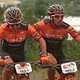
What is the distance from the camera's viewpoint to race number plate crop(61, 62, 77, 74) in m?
7.58

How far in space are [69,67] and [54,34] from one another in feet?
4.31

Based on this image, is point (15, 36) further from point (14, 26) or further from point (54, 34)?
point (54, 34)

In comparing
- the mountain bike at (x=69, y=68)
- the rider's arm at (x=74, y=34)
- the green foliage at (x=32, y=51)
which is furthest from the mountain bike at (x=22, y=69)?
the green foliage at (x=32, y=51)

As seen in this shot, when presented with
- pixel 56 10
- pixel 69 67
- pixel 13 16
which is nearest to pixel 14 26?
pixel 13 16

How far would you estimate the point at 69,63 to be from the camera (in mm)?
7656

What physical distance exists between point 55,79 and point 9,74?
1125 mm

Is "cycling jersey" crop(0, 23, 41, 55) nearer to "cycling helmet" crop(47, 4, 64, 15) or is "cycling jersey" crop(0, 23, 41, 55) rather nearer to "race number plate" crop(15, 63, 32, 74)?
"cycling helmet" crop(47, 4, 64, 15)

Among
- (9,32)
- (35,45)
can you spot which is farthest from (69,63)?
(35,45)

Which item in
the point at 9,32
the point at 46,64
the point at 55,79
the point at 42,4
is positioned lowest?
the point at 42,4

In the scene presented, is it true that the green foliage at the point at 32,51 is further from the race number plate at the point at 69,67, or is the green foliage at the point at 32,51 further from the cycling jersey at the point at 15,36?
the race number plate at the point at 69,67

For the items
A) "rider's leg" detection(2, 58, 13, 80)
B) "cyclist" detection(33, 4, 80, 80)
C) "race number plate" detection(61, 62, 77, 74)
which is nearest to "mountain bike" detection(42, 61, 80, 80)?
"race number plate" detection(61, 62, 77, 74)

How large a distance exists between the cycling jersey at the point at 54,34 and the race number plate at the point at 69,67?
1.00m

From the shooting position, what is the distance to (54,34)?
28.6 ft

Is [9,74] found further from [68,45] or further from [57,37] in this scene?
[68,45]
